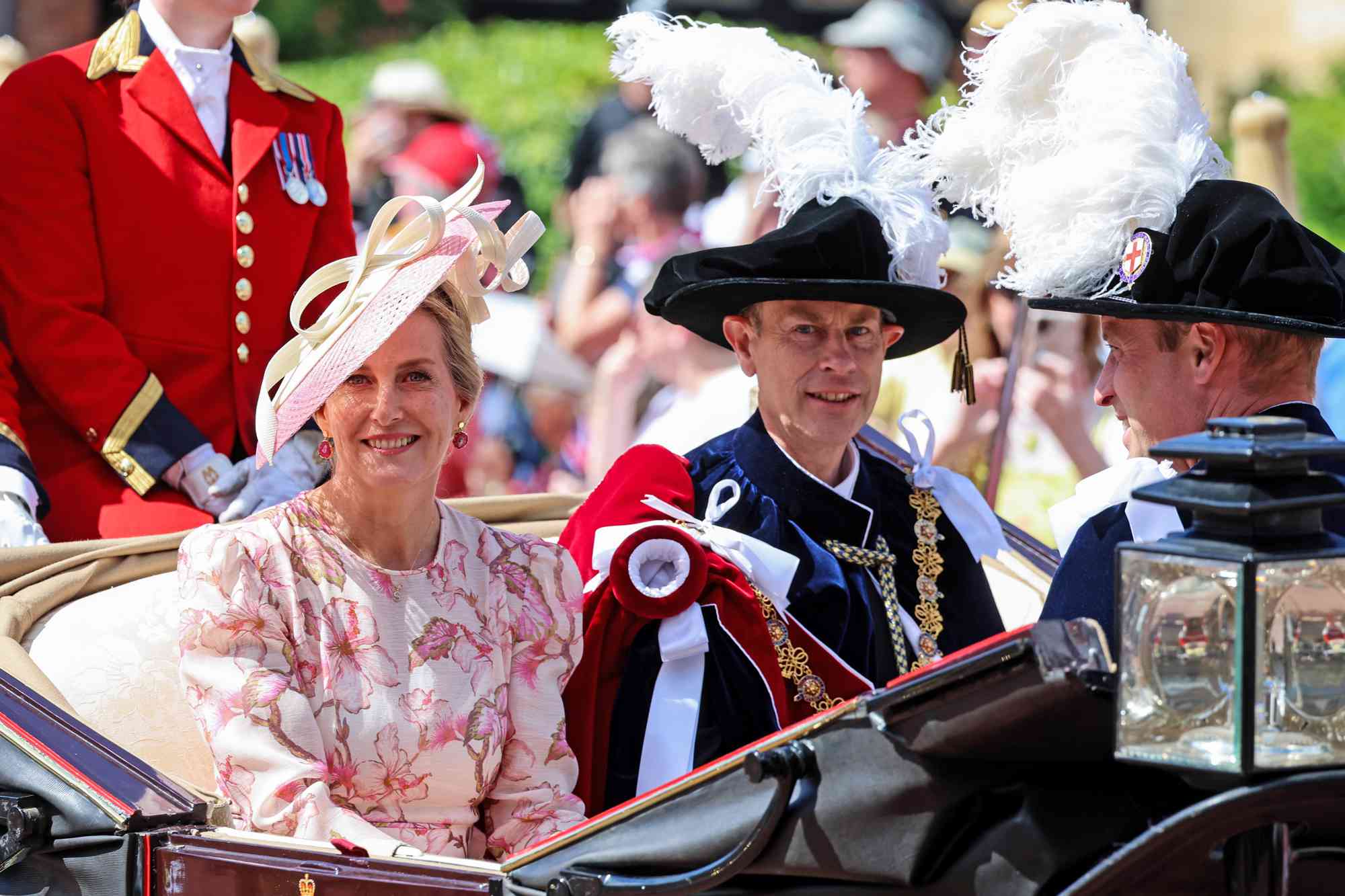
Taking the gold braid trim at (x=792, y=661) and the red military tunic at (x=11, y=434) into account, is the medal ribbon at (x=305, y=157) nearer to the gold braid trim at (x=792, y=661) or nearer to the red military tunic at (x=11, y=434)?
the red military tunic at (x=11, y=434)

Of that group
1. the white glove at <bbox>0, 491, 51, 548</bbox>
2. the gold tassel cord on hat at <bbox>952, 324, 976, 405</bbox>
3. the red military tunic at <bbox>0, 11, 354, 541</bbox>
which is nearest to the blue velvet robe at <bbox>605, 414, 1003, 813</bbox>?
the gold tassel cord on hat at <bbox>952, 324, 976, 405</bbox>

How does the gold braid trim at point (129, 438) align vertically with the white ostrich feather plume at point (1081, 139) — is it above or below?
below

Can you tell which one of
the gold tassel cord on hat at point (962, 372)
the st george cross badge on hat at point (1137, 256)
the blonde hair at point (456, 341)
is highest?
the gold tassel cord on hat at point (962, 372)

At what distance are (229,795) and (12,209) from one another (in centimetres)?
127

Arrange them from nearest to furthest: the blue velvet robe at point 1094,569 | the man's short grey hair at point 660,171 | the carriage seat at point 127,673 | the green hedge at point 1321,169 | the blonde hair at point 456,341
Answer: the blue velvet robe at point 1094,569
the blonde hair at point 456,341
the carriage seat at point 127,673
the man's short grey hair at point 660,171
the green hedge at point 1321,169

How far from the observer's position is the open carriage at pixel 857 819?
1.58 meters

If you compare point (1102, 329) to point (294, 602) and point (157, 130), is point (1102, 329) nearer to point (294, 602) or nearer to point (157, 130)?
point (294, 602)

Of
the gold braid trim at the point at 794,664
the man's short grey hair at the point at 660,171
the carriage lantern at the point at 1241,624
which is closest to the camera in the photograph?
the carriage lantern at the point at 1241,624

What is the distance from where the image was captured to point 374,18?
12016 mm

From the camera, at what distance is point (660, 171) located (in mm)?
6523

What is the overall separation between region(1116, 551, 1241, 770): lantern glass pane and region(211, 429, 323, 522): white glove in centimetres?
183

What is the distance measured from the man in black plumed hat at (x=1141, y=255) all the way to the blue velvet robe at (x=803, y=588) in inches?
19.4

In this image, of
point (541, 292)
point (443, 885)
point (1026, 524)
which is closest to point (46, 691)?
point (443, 885)

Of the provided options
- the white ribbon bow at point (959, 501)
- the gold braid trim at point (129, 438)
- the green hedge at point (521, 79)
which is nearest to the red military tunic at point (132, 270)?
the gold braid trim at point (129, 438)
